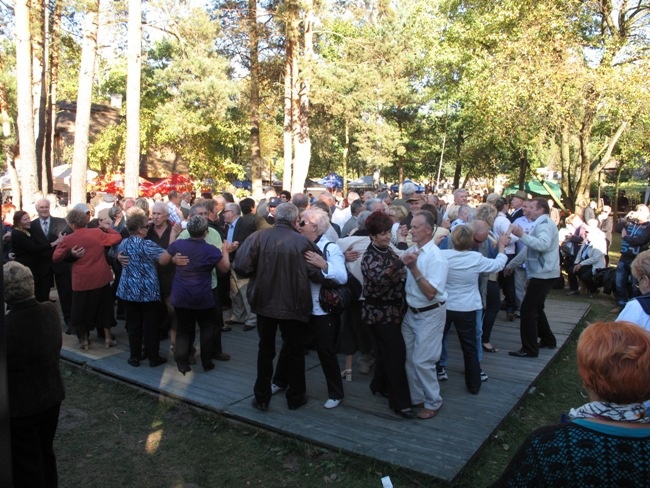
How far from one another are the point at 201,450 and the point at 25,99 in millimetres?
12544

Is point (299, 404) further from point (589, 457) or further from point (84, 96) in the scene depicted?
point (84, 96)

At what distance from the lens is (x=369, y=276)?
13.9ft

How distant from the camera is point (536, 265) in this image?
564 centimetres

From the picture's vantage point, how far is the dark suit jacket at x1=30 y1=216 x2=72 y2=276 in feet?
22.9

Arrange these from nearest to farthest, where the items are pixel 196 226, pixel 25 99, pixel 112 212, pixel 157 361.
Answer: pixel 196 226 → pixel 157 361 → pixel 112 212 → pixel 25 99

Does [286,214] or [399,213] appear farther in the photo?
[399,213]

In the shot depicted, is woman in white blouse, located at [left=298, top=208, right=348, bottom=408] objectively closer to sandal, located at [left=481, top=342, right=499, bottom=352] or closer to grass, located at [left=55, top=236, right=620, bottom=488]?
grass, located at [left=55, top=236, right=620, bottom=488]

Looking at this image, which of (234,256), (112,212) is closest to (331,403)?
(234,256)

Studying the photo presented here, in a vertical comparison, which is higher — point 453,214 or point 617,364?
point 453,214

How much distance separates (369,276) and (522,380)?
7.52ft

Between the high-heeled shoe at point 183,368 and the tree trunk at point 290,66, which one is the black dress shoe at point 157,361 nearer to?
the high-heeled shoe at point 183,368

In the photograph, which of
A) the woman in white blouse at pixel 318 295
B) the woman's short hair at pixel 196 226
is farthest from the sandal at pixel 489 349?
the woman's short hair at pixel 196 226

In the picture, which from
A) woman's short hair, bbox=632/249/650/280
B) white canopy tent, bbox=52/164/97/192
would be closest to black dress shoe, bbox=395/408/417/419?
woman's short hair, bbox=632/249/650/280

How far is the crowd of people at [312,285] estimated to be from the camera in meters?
4.25
